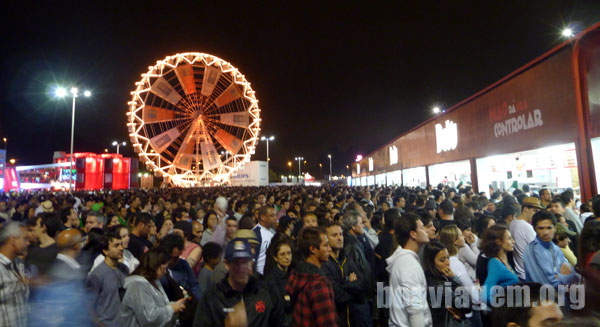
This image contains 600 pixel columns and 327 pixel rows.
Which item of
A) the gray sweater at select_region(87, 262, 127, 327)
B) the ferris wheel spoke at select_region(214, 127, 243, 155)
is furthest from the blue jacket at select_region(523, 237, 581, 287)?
the ferris wheel spoke at select_region(214, 127, 243, 155)

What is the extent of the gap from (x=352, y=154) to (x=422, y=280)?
130m

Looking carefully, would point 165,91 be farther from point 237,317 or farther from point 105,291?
point 237,317

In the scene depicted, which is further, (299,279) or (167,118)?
(167,118)

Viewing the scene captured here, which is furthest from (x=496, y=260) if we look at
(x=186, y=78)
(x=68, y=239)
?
(x=186, y=78)

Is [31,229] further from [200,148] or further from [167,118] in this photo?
[200,148]

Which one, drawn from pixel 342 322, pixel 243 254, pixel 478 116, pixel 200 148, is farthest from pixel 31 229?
pixel 200 148

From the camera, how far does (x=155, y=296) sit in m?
2.72

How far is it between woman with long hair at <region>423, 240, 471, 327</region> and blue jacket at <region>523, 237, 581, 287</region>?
928mm

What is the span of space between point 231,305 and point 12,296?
1.71m

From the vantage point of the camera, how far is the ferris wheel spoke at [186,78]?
32906 mm

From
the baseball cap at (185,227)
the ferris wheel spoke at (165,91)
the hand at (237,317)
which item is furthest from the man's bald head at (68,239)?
the ferris wheel spoke at (165,91)

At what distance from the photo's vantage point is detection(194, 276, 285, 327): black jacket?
89.2 inches

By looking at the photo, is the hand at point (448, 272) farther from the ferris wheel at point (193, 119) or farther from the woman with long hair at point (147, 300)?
the ferris wheel at point (193, 119)

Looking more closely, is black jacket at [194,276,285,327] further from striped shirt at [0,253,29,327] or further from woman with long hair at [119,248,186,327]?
striped shirt at [0,253,29,327]
